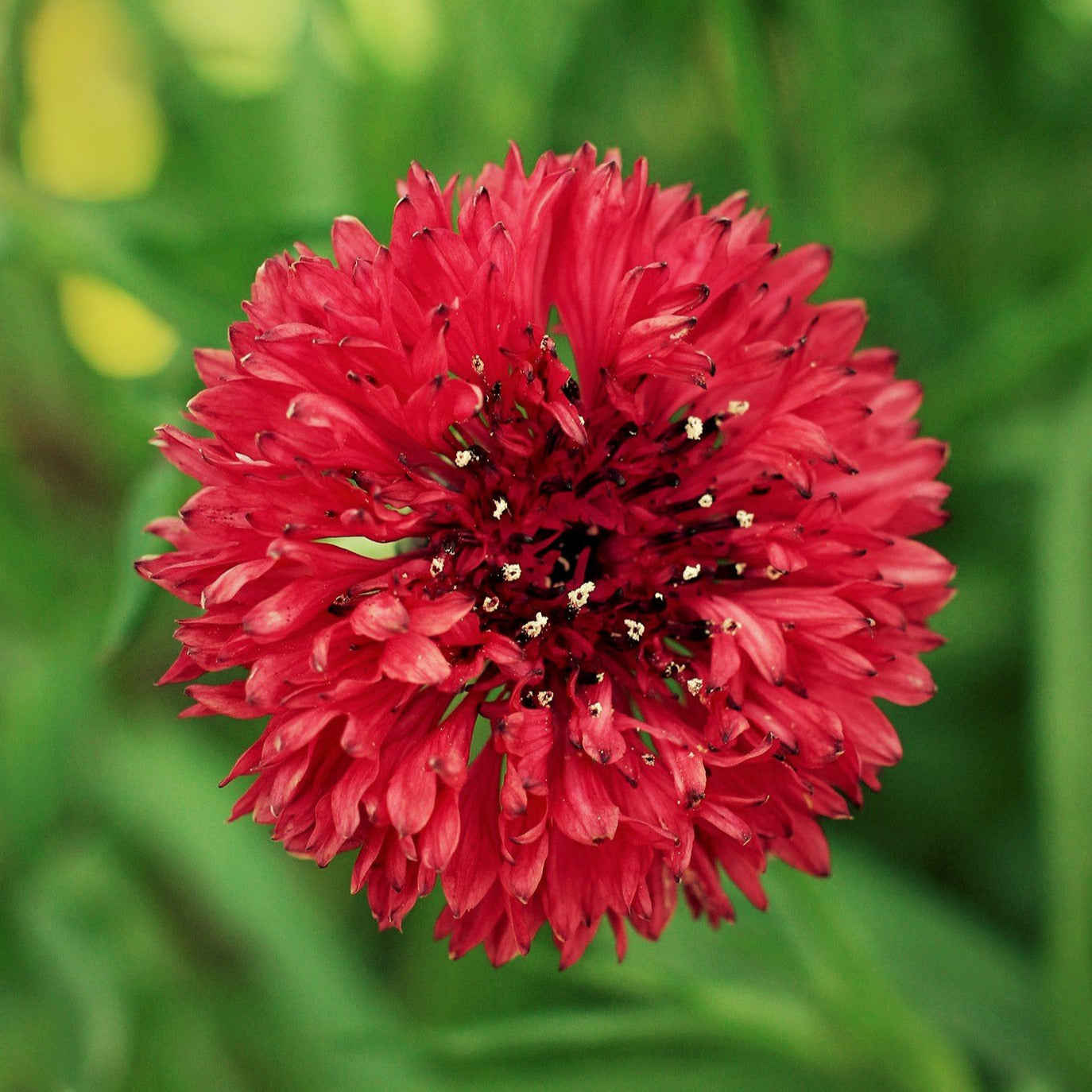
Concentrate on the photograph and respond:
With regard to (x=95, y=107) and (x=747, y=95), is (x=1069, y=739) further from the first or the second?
(x=95, y=107)

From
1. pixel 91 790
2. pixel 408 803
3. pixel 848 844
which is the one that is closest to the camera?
pixel 408 803

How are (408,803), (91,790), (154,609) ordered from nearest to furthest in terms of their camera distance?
1. (408,803)
2. (154,609)
3. (91,790)

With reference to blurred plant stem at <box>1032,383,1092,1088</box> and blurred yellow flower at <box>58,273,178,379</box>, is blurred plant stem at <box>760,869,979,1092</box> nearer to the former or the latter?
blurred plant stem at <box>1032,383,1092,1088</box>

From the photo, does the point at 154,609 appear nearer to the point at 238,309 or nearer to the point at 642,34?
the point at 238,309

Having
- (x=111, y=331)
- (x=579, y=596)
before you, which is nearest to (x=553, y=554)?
(x=579, y=596)

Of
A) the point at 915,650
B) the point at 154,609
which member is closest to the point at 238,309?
the point at 154,609

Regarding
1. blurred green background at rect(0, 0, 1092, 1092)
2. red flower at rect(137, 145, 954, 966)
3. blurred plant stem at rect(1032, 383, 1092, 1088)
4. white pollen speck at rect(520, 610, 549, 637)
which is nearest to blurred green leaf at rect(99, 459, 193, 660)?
blurred green background at rect(0, 0, 1092, 1092)

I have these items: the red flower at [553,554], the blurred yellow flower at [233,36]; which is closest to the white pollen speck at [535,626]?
the red flower at [553,554]

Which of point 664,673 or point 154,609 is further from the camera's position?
point 154,609

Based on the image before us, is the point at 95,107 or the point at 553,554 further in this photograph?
the point at 95,107
